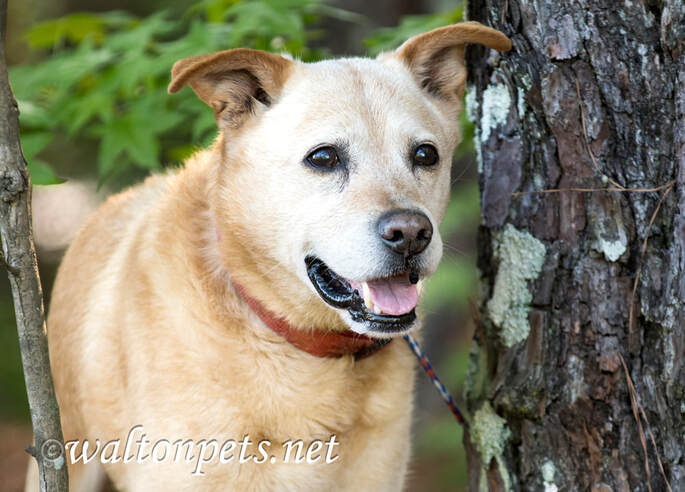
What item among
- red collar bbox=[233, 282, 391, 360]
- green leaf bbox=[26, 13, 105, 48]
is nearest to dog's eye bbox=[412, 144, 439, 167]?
red collar bbox=[233, 282, 391, 360]

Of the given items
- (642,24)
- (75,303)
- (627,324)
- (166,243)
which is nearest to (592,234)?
(627,324)

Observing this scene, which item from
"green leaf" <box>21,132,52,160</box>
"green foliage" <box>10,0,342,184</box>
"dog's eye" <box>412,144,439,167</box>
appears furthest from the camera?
"green foliage" <box>10,0,342,184</box>

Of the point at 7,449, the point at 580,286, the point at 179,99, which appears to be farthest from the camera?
the point at 7,449

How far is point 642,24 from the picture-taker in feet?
7.14

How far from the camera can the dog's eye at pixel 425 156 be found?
97.7 inches

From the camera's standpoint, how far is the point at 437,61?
2.75 m

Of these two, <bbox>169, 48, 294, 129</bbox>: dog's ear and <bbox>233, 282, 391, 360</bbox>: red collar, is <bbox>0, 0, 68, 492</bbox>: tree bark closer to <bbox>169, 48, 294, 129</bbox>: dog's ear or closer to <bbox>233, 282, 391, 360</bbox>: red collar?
<bbox>169, 48, 294, 129</bbox>: dog's ear

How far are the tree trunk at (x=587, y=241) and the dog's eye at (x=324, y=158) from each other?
23.9 inches

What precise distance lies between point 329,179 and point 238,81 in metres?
0.50

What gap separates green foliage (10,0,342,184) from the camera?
2988 millimetres

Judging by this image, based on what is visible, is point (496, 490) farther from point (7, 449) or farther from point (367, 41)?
point (7, 449)

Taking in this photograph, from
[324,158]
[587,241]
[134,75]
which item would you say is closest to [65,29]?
[134,75]

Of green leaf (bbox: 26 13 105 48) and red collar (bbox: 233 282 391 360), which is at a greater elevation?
green leaf (bbox: 26 13 105 48)

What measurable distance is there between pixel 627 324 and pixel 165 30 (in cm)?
236
